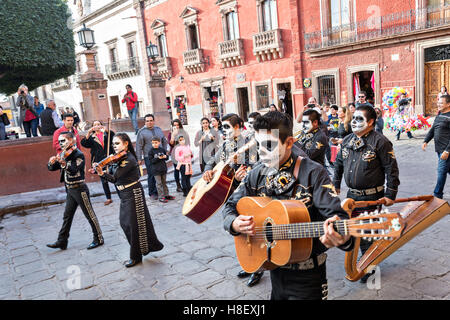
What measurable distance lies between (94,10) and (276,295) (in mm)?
34197

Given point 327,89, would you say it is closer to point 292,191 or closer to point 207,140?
point 207,140

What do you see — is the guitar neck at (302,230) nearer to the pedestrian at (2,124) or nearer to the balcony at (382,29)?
the pedestrian at (2,124)

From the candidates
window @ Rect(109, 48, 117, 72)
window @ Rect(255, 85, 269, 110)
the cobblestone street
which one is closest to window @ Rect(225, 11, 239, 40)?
window @ Rect(255, 85, 269, 110)

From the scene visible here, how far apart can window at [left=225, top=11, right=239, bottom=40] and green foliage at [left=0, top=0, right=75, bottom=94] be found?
1210cm

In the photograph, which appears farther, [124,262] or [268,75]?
[268,75]

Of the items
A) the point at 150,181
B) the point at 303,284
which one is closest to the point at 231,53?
the point at 150,181

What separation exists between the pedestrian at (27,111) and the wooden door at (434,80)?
1481 cm

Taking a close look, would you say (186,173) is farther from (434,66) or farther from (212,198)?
(434,66)

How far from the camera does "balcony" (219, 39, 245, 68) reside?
2127 cm

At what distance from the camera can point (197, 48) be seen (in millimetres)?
24203

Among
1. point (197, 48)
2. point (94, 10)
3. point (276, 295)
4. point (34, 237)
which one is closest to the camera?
point (276, 295)

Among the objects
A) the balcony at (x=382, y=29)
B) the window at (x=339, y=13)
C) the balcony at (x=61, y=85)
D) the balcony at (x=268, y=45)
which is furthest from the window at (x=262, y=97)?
the balcony at (x=61, y=85)

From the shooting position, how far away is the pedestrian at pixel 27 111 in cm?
1029
